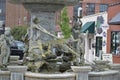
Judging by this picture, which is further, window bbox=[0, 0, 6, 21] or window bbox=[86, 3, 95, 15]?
window bbox=[0, 0, 6, 21]

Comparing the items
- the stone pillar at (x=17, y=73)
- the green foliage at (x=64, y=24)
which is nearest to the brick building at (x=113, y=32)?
the green foliage at (x=64, y=24)

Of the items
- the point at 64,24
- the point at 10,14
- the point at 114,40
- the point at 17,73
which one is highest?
the point at 10,14

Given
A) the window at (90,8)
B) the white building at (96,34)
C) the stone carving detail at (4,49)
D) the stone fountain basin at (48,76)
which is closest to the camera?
the stone fountain basin at (48,76)

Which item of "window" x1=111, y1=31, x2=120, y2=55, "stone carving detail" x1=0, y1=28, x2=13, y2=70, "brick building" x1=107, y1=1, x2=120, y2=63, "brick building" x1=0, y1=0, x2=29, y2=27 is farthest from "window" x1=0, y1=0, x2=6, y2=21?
"stone carving detail" x1=0, y1=28, x2=13, y2=70

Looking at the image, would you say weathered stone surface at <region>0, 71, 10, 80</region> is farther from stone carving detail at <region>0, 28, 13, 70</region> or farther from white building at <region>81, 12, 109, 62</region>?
white building at <region>81, 12, 109, 62</region>

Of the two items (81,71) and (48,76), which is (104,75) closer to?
(81,71)

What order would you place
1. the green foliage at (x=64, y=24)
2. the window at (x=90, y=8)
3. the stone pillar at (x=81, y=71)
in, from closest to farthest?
the stone pillar at (x=81, y=71) < the green foliage at (x=64, y=24) < the window at (x=90, y=8)

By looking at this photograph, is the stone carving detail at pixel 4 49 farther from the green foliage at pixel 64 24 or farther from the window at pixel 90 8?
the window at pixel 90 8

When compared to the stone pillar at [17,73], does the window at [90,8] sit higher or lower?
higher

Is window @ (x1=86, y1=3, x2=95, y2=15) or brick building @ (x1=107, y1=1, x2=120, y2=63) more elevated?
window @ (x1=86, y1=3, x2=95, y2=15)

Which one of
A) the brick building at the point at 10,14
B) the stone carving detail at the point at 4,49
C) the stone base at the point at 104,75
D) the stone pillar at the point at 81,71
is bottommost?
the stone base at the point at 104,75

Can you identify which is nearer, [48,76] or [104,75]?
[48,76]

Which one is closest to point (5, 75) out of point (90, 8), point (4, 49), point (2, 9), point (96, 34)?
point (4, 49)

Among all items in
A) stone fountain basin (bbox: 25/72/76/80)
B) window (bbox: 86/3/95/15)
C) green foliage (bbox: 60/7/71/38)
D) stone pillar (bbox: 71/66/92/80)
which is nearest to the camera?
stone fountain basin (bbox: 25/72/76/80)
